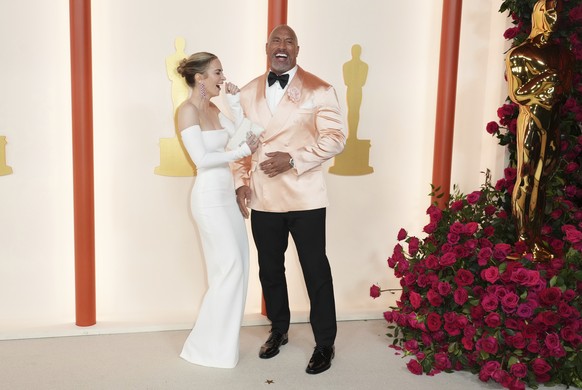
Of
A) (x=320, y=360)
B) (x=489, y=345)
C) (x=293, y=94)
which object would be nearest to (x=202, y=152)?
(x=293, y=94)

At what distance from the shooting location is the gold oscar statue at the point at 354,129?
4141 millimetres

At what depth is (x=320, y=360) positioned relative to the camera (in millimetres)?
3301

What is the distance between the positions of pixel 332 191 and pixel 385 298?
853 mm

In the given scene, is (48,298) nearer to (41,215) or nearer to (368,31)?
(41,215)

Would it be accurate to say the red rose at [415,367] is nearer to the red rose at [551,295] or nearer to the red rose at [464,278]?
the red rose at [464,278]

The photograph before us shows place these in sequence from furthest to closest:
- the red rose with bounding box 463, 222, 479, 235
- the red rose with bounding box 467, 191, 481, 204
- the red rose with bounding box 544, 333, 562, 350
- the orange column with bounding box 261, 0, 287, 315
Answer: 1. the orange column with bounding box 261, 0, 287, 315
2. the red rose with bounding box 467, 191, 481, 204
3. the red rose with bounding box 463, 222, 479, 235
4. the red rose with bounding box 544, 333, 562, 350

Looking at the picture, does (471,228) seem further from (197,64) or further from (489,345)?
(197,64)

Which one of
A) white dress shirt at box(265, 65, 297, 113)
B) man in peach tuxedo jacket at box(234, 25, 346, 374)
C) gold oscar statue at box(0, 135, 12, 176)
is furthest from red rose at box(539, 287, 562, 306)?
gold oscar statue at box(0, 135, 12, 176)

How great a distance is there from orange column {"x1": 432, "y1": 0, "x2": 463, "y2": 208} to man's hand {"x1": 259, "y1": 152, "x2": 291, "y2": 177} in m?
1.40

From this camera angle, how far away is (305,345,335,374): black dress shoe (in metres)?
3.27

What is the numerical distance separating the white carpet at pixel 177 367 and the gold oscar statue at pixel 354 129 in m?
1.11

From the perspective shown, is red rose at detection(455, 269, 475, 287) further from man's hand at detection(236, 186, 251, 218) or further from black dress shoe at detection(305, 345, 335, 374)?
man's hand at detection(236, 186, 251, 218)

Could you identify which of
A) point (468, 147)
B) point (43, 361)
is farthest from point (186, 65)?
point (468, 147)

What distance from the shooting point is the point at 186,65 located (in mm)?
3201
